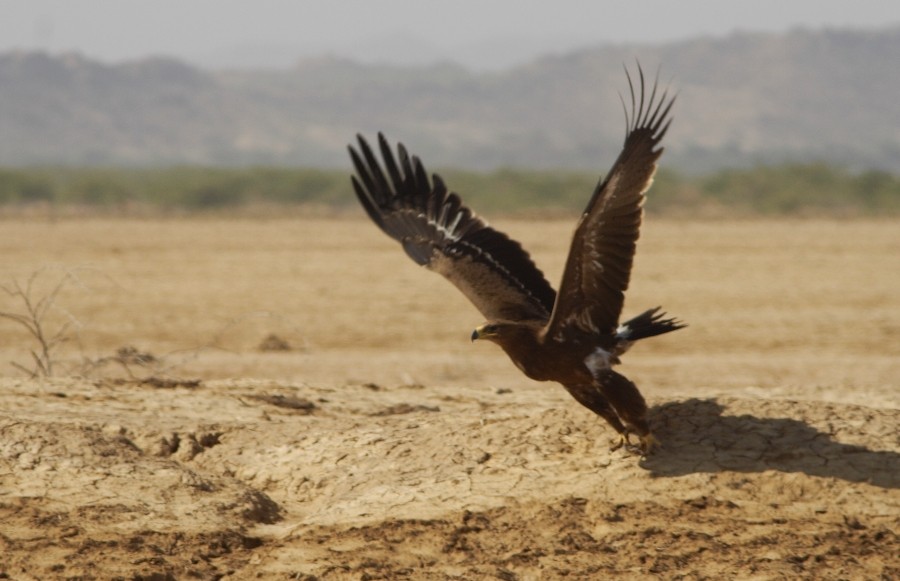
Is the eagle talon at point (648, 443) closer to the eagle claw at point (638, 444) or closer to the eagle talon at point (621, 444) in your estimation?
the eagle claw at point (638, 444)

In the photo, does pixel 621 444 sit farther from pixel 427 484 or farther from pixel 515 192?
pixel 515 192

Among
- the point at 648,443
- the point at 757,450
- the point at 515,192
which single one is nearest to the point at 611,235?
the point at 648,443

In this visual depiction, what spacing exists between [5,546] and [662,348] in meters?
9.91

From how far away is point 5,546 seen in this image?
18.6 feet

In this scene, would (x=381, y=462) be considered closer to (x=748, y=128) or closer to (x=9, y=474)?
(x=9, y=474)

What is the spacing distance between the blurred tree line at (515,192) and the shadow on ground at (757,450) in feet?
93.0

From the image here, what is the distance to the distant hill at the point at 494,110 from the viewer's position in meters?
130

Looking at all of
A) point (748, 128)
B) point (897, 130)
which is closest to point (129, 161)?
point (748, 128)

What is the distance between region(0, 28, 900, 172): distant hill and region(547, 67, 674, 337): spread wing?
115m

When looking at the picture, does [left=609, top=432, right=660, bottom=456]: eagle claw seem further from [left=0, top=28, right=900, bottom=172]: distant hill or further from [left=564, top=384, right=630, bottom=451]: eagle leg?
[left=0, top=28, right=900, bottom=172]: distant hill

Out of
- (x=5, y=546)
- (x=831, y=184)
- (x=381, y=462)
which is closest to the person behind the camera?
(x=5, y=546)

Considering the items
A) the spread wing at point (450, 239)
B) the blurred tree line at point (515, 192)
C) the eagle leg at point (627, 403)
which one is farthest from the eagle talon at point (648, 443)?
the blurred tree line at point (515, 192)

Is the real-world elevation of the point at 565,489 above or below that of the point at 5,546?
above

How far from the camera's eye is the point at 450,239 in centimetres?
820
